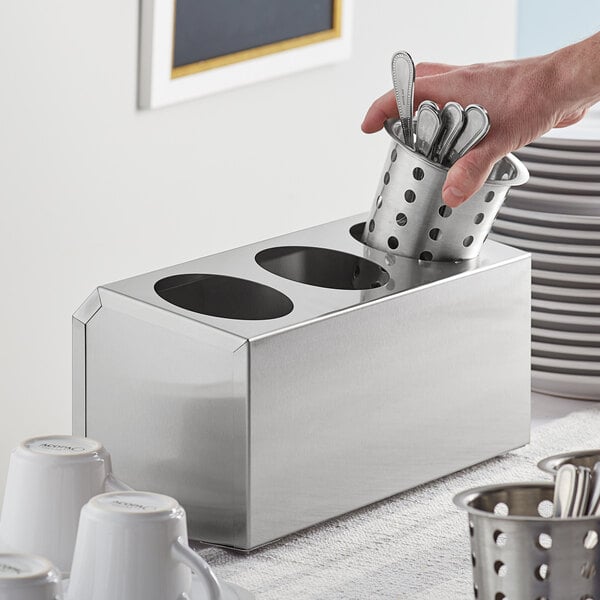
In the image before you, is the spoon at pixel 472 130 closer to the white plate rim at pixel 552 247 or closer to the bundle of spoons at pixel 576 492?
the white plate rim at pixel 552 247

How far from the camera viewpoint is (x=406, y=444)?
0.95 meters

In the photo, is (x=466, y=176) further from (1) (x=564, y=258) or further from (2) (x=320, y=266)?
(1) (x=564, y=258)

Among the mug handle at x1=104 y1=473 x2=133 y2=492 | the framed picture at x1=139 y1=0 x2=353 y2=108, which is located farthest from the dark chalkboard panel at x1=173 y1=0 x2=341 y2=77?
the mug handle at x1=104 y1=473 x2=133 y2=492

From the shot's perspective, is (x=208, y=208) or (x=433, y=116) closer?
(x=433, y=116)

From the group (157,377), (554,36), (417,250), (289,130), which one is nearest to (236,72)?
(289,130)

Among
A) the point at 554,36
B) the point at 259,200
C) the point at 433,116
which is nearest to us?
the point at 433,116

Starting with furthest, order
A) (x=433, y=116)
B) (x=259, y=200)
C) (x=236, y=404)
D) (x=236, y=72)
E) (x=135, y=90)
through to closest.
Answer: (x=259, y=200), (x=236, y=72), (x=135, y=90), (x=433, y=116), (x=236, y=404)

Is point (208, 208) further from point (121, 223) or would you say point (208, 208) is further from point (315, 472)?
point (315, 472)

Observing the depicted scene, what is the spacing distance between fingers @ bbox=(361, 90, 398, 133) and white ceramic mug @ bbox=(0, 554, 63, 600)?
55cm

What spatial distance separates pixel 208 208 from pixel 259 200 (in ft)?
0.43

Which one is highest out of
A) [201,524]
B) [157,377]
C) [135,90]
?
[135,90]

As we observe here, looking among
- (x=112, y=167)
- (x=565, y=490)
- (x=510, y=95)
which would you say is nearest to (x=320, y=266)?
(x=510, y=95)

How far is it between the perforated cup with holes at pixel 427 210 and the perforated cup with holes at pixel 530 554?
1.29 ft

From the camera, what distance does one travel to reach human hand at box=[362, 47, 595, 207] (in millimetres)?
1002
